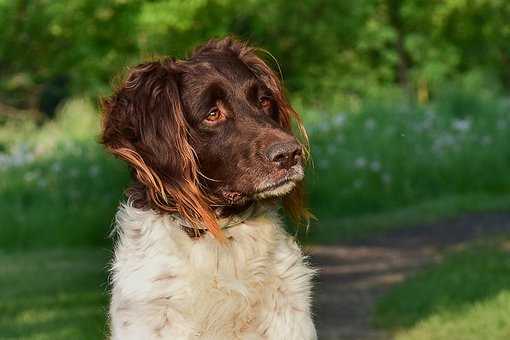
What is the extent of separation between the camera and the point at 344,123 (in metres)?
19.5

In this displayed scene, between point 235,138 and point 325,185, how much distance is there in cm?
1211

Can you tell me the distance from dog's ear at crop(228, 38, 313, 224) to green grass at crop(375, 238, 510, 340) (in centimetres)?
341

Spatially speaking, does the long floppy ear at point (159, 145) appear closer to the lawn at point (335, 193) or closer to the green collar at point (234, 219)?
the green collar at point (234, 219)

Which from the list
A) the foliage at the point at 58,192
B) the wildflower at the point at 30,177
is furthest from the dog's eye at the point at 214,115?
the wildflower at the point at 30,177

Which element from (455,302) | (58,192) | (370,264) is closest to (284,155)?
(455,302)

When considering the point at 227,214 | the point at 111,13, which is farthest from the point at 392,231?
the point at 227,214

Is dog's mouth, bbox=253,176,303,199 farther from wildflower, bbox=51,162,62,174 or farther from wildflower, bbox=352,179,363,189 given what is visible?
wildflower, bbox=51,162,62,174

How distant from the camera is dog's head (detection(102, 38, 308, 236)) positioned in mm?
4605

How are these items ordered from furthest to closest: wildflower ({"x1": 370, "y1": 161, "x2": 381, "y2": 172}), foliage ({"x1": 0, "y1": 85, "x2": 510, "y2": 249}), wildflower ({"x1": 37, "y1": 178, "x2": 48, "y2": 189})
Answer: wildflower ({"x1": 370, "y1": 161, "x2": 381, "y2": 172}) < wildflower ({"x1": 37, "y1": 178, "x2": 48, "y2": 189}) < foliage ({"x1": 0, "y1": 85, "x2": 510, "y2": 249})

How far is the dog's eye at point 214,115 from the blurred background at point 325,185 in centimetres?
221

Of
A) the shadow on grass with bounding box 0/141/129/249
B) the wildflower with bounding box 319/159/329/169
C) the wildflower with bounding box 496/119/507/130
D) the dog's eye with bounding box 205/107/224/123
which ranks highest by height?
the dog's eye with bounding box 205/107/224/123

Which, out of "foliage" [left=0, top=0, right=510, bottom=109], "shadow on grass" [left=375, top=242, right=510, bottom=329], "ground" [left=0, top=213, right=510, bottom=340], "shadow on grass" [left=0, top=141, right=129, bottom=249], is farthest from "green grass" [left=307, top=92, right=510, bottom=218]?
"shadow on grass" [left=375, top=242, right=510, bottom=329]

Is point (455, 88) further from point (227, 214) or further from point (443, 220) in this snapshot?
point (227, 214)

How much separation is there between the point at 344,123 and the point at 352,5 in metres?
3.61
